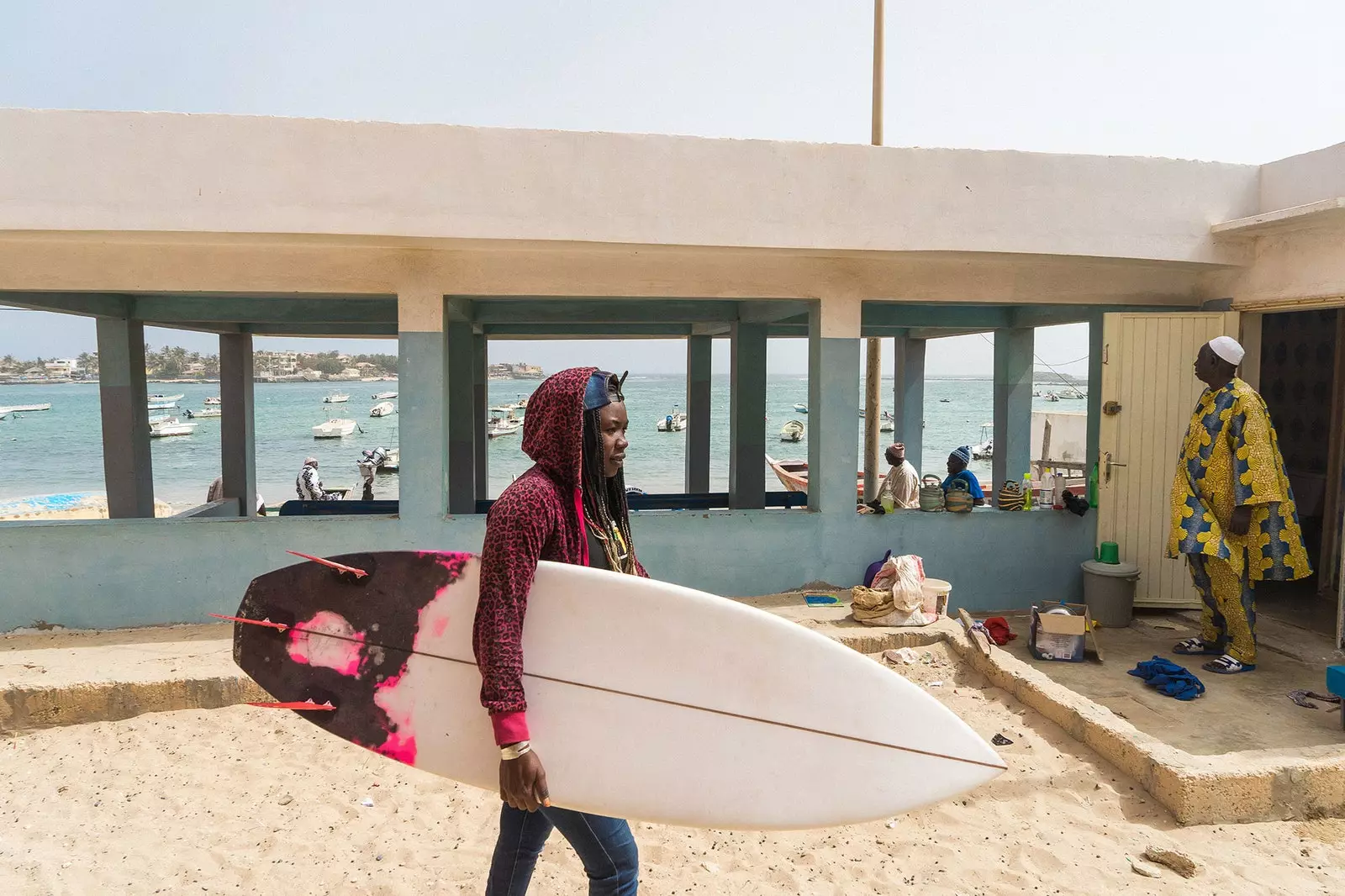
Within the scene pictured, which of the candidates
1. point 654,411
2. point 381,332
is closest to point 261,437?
point 654,411

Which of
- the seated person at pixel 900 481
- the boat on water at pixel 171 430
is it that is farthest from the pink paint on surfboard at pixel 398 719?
the boat on water at pixel 171 430

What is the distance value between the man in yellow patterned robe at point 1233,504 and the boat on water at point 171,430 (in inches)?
2729

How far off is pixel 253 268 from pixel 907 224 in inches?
174

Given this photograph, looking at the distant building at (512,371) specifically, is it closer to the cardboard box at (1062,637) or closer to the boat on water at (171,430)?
the boat on water at (171,430)

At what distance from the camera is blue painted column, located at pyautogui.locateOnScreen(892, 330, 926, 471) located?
1239 cm

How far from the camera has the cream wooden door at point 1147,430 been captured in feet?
21.0

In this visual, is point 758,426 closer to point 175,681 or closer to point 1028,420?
point 1028,420

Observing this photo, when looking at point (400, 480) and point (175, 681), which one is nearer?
point (175, 681)

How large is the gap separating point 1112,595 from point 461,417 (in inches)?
248

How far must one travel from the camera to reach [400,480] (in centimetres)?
599

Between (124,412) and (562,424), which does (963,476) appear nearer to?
(562,424)

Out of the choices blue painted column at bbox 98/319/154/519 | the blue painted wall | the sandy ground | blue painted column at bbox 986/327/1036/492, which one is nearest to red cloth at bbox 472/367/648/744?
the sandy ground

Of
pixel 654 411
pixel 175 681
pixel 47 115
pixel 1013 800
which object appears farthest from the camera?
pixel 654 411

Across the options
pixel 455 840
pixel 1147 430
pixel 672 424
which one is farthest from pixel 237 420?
pixel 672 424
